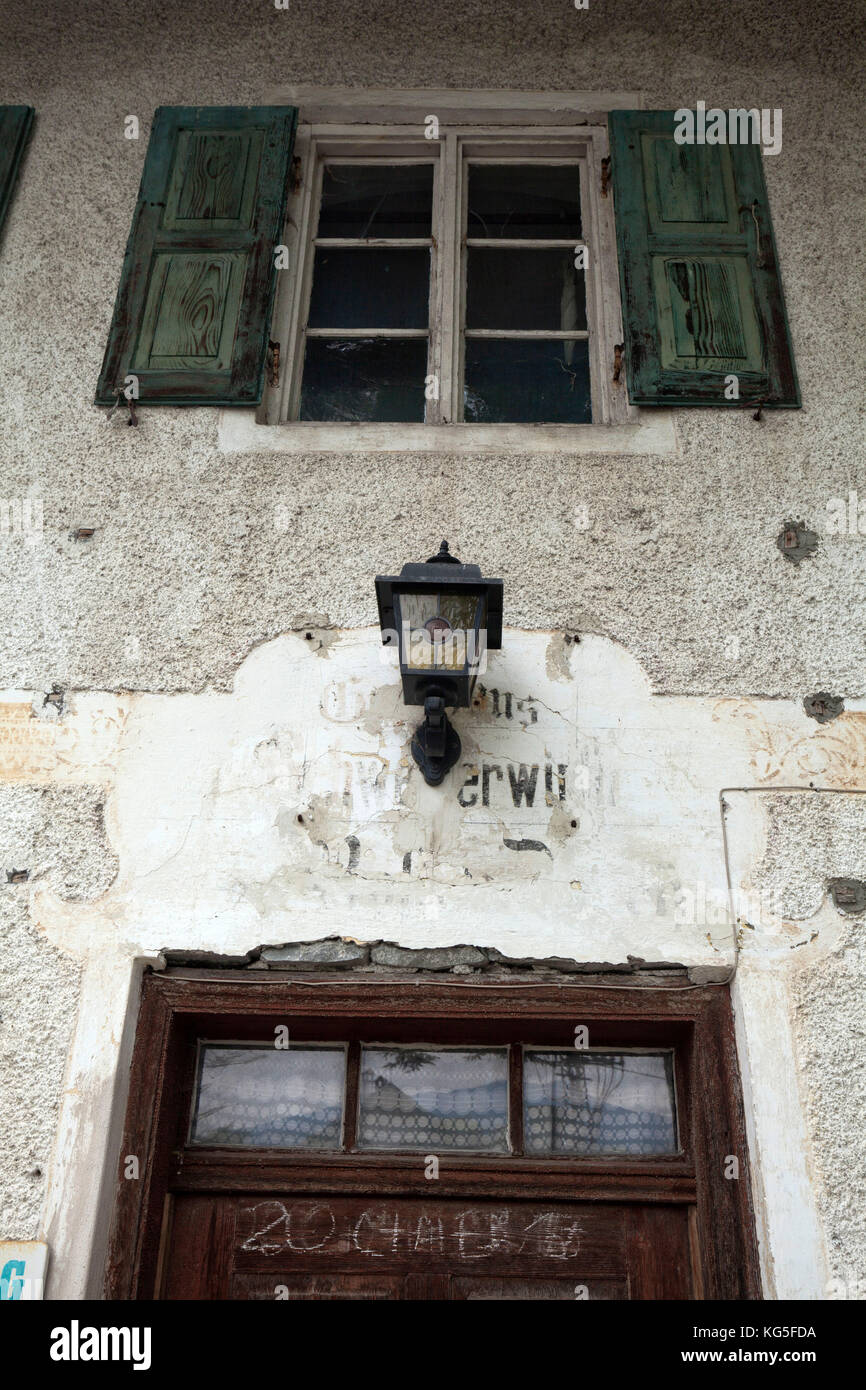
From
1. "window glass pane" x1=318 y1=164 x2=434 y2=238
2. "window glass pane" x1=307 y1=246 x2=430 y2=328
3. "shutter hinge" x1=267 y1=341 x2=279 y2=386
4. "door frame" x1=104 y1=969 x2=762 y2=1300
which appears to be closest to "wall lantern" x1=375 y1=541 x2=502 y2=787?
"door frame" x1=104 y1=969 x2=762 y2=1300

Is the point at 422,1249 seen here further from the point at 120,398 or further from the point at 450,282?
the point at 450,282

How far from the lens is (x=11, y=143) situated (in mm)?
4012

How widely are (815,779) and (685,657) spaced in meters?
0.46

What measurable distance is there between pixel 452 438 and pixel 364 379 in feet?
1.76

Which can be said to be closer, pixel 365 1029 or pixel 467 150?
pixel 365 1029

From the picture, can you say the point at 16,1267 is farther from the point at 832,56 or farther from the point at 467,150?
the point at 832,56

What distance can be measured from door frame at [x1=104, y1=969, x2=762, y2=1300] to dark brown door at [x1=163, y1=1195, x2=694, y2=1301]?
0.13ft

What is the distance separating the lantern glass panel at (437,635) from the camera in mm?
2736

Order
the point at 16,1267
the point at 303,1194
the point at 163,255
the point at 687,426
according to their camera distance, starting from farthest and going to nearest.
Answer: the point at 163,255, the point at 687,426, the point at 303,1194, the point at 16,1267

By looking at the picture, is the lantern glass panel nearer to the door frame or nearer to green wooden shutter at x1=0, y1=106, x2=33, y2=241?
the door frame
